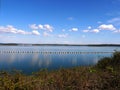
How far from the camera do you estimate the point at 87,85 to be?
5.86 metres

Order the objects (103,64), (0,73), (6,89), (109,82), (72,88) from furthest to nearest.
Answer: (103,64)
(0,73)
(109,82)
(72,88)
(6,89)

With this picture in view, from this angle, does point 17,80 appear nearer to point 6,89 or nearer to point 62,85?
point 6,89

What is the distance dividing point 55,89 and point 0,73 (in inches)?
106

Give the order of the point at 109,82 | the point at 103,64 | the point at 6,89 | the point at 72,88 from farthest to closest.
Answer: the point at 103,64
the point at 109,82
the point at 72,88
the point at 6,89

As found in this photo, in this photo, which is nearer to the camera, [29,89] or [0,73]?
[29,89]

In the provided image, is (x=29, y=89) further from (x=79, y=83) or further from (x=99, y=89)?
(x=99, y=89)

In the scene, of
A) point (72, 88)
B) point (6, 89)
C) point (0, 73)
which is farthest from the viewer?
point (0, 73)

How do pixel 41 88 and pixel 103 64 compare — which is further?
pixel 103 64

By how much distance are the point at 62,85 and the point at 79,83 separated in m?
0.57

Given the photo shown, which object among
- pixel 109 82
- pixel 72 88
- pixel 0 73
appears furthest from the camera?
pixel 0 73

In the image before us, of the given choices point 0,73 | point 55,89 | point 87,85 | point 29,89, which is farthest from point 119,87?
point 0,73

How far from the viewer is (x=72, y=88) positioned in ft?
18.5

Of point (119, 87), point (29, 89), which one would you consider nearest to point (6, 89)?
point (29, 89)

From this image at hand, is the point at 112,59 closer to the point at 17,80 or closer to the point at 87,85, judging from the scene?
the point at 87,85
